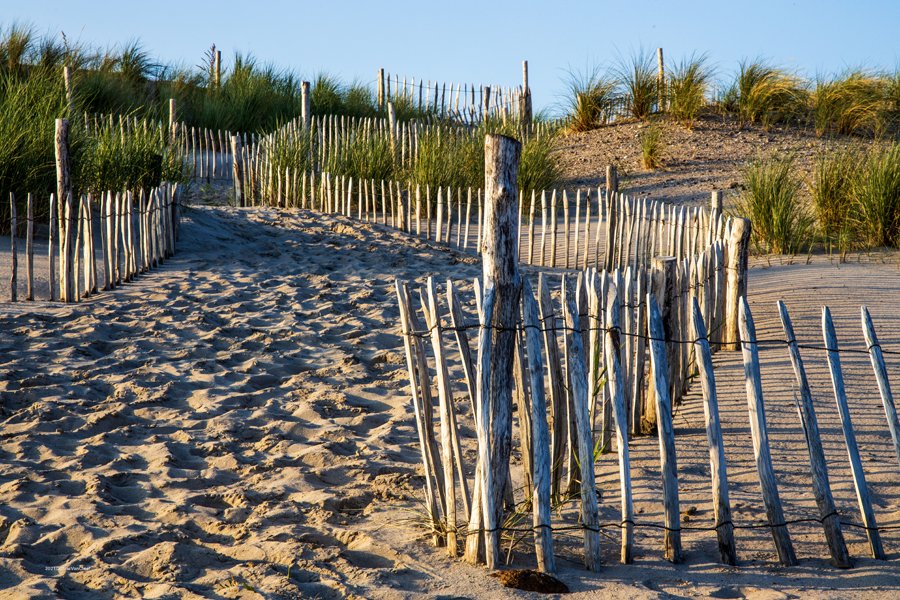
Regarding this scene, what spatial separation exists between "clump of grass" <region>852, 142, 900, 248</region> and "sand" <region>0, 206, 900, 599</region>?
90.4 inches

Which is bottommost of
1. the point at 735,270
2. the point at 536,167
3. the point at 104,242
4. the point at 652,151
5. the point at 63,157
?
the point at 735,270

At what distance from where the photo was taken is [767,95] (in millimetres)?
15992

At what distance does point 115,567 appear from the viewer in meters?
2.85

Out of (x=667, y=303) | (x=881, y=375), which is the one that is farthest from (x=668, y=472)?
(x=667, y=303)

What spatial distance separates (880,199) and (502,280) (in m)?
7.22

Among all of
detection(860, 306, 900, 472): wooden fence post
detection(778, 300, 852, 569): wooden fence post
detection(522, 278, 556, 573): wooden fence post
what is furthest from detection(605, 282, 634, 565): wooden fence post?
detection(860, 306, 900, 472): wooden fence post

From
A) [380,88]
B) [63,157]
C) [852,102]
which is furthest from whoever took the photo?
[380,88]

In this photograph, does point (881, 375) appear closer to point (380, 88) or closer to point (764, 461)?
point (764, 461)

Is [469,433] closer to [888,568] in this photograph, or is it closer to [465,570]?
[465,570]

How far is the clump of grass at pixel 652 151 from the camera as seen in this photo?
14617mm

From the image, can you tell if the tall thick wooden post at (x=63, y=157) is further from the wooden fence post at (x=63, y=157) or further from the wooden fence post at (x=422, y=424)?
the wooden fence post at (x=422, y=424)

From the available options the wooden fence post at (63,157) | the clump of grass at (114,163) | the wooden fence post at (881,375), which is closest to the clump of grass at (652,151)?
the clump of grass at (114,163)

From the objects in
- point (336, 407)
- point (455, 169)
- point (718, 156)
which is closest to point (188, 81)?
point (455, 169)

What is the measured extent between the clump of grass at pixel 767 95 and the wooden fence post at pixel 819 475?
1441cm
